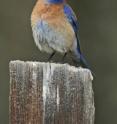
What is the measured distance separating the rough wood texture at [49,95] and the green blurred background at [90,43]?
4.32 m

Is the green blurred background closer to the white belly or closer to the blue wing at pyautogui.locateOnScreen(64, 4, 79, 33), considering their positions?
the blue wing at pyautogui.locateOnScreen(64, 4, 79, 33)

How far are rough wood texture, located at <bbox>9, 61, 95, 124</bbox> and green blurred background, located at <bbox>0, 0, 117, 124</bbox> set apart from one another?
4315 millimetres

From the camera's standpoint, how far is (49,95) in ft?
10.5

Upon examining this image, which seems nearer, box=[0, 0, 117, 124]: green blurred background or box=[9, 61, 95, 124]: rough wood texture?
box=[9, 61, 95, 124]: rough wood texture

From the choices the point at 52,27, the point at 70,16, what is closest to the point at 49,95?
the point at 52,27

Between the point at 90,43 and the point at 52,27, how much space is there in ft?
7.85

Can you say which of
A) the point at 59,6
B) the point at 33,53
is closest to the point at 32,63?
the point at 59,6

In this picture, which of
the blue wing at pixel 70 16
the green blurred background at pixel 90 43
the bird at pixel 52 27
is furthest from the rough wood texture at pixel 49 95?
the green blurred background at pixel 90 43

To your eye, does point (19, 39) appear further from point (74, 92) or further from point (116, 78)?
point (74, 92)

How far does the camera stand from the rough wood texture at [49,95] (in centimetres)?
315

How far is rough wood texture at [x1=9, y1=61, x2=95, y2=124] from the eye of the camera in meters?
3.15

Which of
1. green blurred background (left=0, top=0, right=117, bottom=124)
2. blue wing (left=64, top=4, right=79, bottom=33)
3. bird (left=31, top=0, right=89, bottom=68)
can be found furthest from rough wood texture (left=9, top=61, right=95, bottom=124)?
green blurred background (left=0, top=0, right=117, bottom=124)

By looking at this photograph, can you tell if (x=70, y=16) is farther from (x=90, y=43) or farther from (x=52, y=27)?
(x=90, y=43)

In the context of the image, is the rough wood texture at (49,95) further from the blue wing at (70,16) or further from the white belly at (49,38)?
the blue wing at (70,16)
